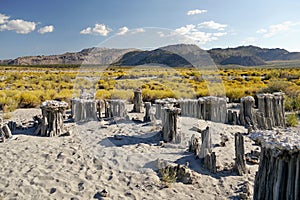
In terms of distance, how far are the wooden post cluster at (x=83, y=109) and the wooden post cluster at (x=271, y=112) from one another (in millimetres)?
5292

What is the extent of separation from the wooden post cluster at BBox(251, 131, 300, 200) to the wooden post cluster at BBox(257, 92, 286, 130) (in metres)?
5.33

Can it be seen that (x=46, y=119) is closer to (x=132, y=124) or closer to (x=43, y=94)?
(x=132, y=124)

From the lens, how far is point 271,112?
27.5 feet

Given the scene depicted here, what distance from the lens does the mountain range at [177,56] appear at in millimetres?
13258

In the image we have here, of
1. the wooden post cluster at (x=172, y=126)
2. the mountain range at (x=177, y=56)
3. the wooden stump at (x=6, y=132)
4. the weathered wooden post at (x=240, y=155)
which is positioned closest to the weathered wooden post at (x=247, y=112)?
the wooden post cluster at (x=172, y=126)

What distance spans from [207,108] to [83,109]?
13.5 feet

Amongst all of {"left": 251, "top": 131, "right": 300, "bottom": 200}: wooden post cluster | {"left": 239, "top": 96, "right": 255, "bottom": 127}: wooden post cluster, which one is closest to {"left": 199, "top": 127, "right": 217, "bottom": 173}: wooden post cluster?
{"left": 251, "top": 131, "right": 300, "bottom": 200}: wooden post cluster

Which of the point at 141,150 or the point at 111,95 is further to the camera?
the point at 111,95

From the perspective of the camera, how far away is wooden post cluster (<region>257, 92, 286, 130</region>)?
827 centimetres

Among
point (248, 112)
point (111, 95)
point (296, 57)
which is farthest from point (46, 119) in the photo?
point (296, 57)

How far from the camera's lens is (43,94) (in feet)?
44.2

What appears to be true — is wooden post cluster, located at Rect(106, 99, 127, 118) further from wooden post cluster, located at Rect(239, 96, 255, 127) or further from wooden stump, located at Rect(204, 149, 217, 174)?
wooden stump, located at Rect(204, 149, 217, 174)

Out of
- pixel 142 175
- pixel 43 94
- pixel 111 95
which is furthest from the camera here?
pixel 111 95

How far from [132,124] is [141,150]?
2522mm
